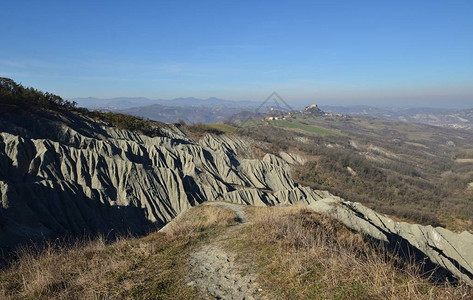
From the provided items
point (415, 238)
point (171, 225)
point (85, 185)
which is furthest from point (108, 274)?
point (85, 185)

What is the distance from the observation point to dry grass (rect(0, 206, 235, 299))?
7.20 m

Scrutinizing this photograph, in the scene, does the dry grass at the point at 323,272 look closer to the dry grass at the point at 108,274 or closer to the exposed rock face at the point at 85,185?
the dry grass at the point at 108,274

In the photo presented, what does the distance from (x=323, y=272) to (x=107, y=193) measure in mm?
25503

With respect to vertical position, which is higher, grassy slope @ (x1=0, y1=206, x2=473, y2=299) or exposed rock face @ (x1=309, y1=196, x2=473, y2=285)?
grassy slope @ (x1=0, y1=206, x2=473, y2=299)

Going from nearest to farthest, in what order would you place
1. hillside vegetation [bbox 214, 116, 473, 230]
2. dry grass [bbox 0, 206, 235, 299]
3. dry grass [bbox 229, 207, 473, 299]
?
1. dry grass [bbox 229, 207, 473, 299]
2. dry grass [bbox 0, 206, 235, 299]
3. hillside vegetation [bbox 214, 116, 473, 230]

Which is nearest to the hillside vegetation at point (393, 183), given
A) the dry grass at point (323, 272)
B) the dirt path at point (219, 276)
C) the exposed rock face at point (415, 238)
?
the exposed rock face at point (415, 238)

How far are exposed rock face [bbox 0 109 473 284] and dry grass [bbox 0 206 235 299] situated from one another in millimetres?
6858

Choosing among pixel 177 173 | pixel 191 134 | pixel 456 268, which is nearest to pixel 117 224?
pixel 177 173

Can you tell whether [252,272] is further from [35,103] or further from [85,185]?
[35,103]

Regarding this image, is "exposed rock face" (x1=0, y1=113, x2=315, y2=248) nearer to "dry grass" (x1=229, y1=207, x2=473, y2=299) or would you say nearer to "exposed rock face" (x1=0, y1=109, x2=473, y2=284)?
"exposed rock face" (x1=0, y1=109, x2=473, y2=284)

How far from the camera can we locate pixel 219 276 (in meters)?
8.43

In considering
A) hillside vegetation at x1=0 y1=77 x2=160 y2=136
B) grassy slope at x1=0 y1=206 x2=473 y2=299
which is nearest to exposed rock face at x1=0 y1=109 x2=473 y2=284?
hillside vegetation at x1=0 y1=77 x2=160 y2=136

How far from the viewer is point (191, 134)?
256ft

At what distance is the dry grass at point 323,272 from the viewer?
603cm
